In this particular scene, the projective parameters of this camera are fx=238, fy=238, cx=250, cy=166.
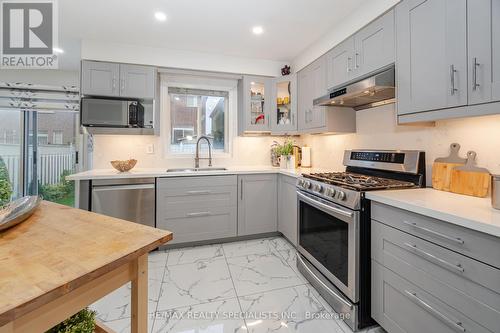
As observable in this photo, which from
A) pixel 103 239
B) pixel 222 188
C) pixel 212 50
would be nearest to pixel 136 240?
pixel 103 239

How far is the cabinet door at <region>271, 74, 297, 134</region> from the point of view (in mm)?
3150

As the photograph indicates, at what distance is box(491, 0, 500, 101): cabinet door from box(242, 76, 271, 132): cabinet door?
2.33 meters

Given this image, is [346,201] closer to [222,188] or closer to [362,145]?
[362,145]

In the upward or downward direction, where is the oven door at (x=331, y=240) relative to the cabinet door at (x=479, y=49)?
downward

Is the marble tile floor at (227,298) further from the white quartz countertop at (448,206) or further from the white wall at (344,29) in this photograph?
the white wall at (344,29)

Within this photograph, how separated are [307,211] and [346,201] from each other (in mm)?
626

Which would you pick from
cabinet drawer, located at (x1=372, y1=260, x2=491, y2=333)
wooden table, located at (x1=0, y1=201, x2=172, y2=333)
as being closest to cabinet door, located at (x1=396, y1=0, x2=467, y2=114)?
cabinet drawer, located at (x1=372, y1=260, x2=491, y2=333)

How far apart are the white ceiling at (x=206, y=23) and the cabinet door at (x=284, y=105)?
0.39m

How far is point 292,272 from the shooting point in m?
2.28

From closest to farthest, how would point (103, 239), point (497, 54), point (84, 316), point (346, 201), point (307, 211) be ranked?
point (103, 239) < point (84, 316) < point (497, 54) < point (346, 201) < point (307, 211)

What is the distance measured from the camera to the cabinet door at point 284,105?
3.15 metres

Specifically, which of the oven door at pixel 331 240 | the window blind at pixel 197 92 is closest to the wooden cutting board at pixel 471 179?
the oven door at pixel 331 240

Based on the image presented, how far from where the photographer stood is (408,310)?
1292 mm

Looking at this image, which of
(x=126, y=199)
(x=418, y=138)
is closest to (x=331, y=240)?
(x=418, y=138)
